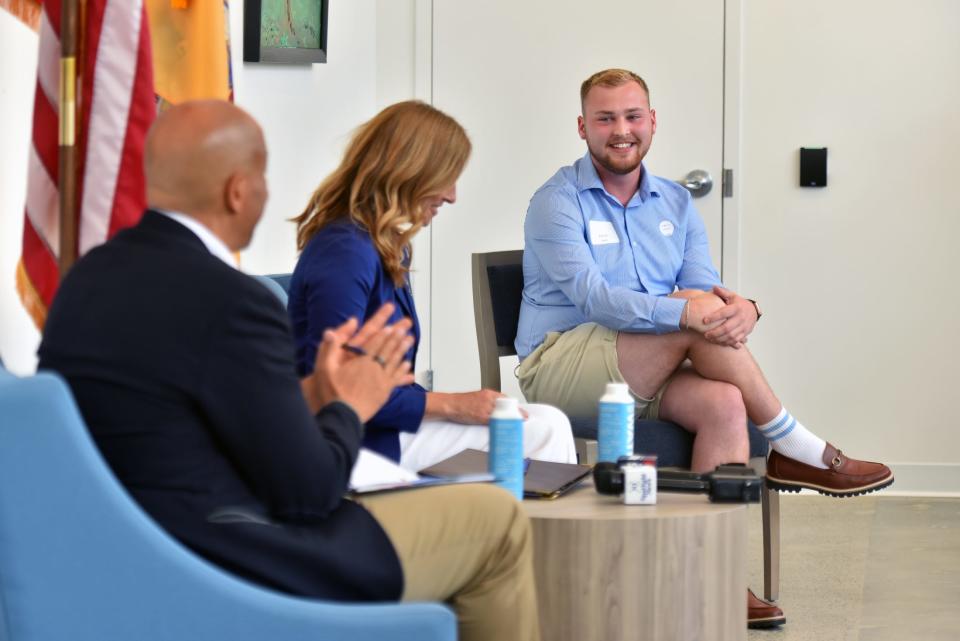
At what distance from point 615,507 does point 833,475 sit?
45.1 inches

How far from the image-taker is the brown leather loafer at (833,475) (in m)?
3.28

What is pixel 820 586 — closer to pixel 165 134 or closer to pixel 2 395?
pixel 165 134

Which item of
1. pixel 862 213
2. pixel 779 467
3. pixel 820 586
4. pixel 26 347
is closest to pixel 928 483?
pixel 862 213

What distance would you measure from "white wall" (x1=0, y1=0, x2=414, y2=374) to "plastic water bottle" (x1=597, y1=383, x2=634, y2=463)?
1.14 metres

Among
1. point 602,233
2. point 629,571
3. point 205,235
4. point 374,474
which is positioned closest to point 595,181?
point 602,233

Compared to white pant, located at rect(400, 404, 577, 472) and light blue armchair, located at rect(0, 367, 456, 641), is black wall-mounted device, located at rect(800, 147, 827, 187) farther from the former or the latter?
light blue armchair, located at rect(0, 367, 456, 641)

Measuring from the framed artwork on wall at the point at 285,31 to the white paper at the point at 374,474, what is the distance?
2204mm

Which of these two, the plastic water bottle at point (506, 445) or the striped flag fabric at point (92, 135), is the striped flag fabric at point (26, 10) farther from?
the plastic water bottle at point (506, 445)

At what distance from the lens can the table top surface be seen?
228 cm

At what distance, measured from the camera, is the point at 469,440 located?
9.18ft

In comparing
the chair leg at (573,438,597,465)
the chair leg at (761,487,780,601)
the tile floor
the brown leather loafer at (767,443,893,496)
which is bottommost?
the tile floor

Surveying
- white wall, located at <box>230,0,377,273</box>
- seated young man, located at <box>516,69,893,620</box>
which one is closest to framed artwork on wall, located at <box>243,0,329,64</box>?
white wall, located at <box>230,0,377,273</box>

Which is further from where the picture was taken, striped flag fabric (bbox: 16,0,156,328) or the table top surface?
striped flag fabric (bbox: 16,0,156,328)

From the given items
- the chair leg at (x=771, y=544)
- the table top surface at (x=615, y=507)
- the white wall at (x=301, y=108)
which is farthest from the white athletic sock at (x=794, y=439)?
the white wall at (x=301, y=108)
